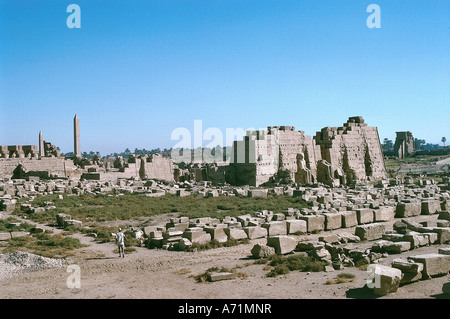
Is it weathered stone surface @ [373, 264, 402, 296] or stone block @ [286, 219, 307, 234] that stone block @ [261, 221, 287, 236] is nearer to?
stone block @ [286, 219, 307, 234]

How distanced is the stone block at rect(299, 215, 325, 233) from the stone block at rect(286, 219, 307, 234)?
0.17 metres

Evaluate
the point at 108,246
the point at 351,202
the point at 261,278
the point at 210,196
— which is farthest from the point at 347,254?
the point at 210,196

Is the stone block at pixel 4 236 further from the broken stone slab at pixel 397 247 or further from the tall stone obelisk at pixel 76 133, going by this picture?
the tall stone obelisk at pixel 76 133

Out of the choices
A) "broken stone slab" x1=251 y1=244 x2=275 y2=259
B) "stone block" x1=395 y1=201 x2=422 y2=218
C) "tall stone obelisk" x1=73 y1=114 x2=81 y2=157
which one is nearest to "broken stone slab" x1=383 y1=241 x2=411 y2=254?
"broken stone slab" x1=251 y1=244 x2=275 y2=259

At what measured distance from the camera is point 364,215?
17000 millimetres

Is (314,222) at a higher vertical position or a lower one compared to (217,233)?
higher

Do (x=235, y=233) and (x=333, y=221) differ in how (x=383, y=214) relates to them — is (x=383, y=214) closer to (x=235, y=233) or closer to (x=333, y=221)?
(x=333, y=221)

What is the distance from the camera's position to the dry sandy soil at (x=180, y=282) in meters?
8.58

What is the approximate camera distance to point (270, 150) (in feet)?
108

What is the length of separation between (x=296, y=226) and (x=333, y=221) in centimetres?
180

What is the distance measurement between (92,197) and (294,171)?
16512 mm

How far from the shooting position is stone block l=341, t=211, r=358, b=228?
16.3 metres

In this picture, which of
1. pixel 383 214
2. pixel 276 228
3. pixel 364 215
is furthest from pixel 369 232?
pixel 383 214

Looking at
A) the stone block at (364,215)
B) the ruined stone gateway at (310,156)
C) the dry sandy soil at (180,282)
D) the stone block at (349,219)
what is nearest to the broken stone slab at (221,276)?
the dry sandy soil at (180,282)
